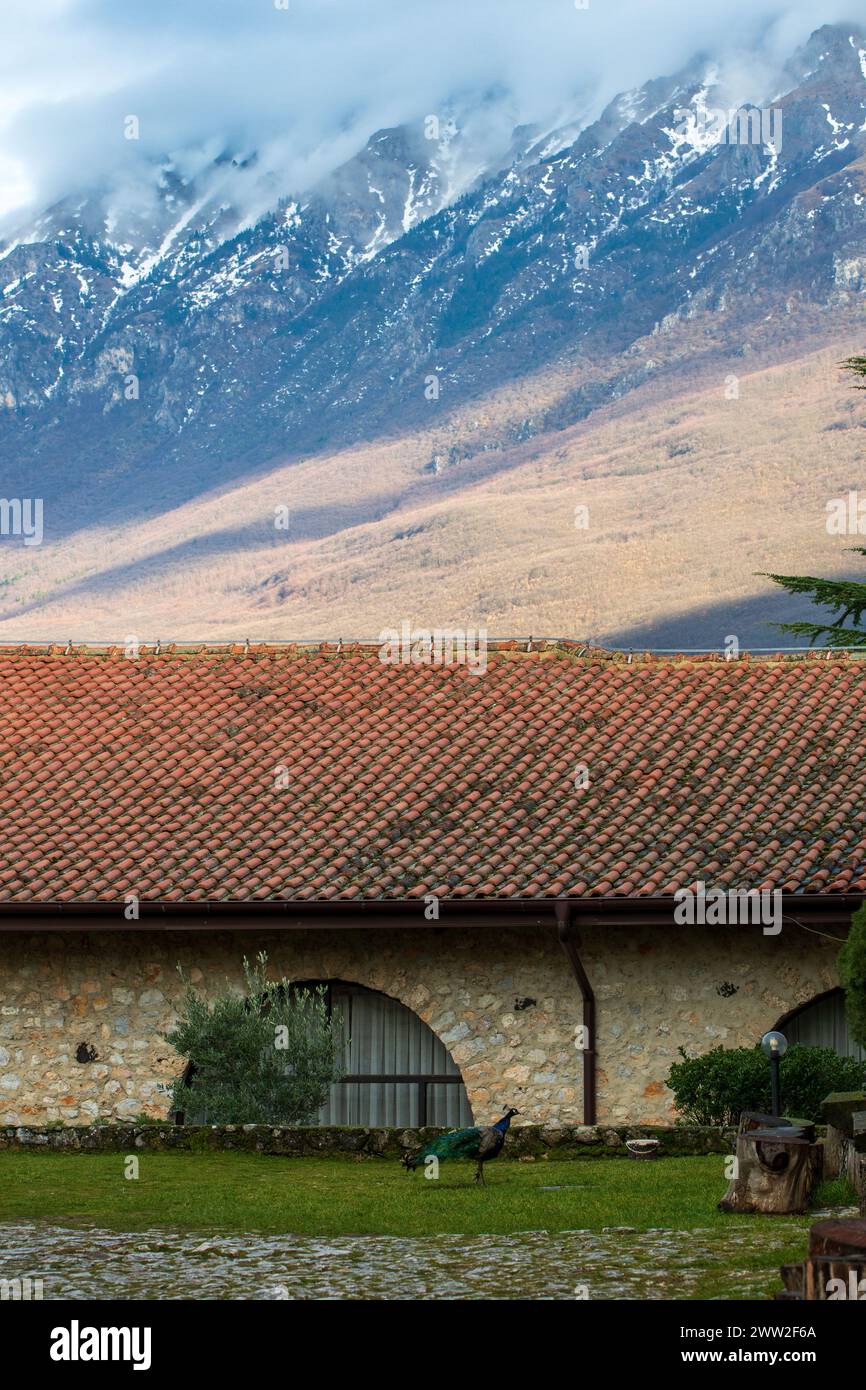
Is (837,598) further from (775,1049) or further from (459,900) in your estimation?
(775,1049)

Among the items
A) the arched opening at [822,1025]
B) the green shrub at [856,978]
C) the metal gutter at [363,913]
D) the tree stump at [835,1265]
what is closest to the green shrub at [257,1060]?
the metal gutter at [363,913]

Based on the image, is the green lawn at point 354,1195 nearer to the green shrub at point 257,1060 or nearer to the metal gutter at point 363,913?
the green shrub at point 257,1060

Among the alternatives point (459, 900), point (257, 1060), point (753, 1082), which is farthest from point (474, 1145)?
point (459, 900)

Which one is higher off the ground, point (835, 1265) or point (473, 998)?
point (473, 998)

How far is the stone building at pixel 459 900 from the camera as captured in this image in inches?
684

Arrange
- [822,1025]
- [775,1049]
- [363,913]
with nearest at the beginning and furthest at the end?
[775,1049]
[363,913]
[822,1025]

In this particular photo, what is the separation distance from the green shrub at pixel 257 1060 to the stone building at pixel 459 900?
4.59 feet

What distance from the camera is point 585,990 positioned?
17531 mm

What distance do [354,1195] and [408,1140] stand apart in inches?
81.7

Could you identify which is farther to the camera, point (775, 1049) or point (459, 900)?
point (459, 900)

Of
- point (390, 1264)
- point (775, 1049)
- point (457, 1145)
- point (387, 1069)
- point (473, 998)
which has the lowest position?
point (390, 1264)

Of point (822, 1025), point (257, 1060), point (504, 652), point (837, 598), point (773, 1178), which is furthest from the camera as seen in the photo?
point (504, 652)

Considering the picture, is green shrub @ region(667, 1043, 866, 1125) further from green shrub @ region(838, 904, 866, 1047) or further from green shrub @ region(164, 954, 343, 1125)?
green shrub @ region(838, 904, 866, 1047)

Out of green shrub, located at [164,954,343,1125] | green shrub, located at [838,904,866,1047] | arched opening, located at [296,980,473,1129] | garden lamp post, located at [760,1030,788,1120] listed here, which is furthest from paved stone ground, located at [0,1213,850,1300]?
arched opening, located at [296,980,473,1129]
